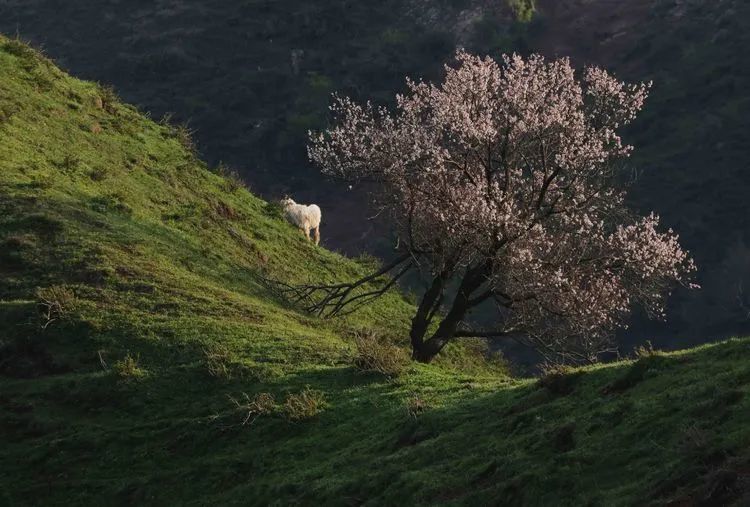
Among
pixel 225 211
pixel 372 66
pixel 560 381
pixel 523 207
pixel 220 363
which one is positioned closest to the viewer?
pixel 560 381

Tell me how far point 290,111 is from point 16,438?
101372mm

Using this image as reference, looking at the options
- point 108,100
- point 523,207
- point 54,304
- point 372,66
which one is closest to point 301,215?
point 108,100

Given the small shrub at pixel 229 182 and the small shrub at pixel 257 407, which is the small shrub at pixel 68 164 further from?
the small shrub at pixel 257 407

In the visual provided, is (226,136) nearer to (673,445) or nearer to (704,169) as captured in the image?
(704,169)

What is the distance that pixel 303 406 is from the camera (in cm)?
1830

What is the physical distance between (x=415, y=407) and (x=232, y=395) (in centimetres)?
445

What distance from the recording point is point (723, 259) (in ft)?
293

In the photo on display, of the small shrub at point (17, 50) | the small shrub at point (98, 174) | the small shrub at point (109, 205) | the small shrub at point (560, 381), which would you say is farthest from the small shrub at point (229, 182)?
the small shrub at point (560, 381)

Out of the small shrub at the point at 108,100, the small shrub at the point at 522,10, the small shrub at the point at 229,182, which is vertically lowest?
the small shrub at the point at 229,182

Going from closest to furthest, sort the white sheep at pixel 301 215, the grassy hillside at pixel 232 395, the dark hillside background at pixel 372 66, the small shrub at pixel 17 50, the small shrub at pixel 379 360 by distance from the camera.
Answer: the grassy hillside at pixel 232 395 < the small shrub at pixel 379 360 < the small shrub at pixel 17 50 < the white sheep at pixel 301 215 < the dark hillside background at pixel 372 66

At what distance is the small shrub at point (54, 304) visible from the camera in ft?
72.9

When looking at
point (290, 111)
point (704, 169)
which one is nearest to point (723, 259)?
point (704, 169)

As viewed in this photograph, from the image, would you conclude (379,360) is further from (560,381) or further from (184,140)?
→ (184,140)

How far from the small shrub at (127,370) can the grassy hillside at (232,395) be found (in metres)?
0.04
